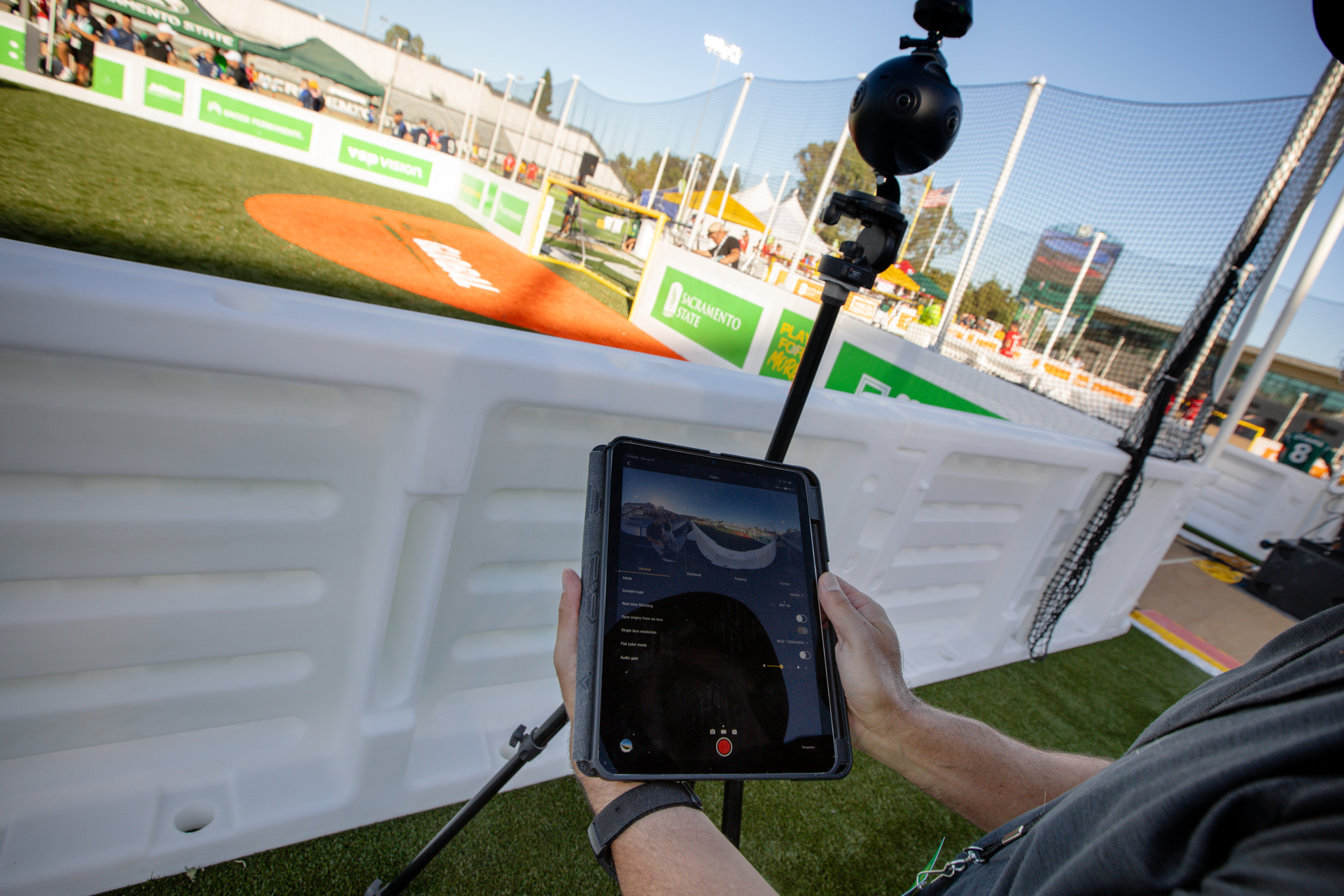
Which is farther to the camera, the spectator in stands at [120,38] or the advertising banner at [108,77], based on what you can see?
the spectator in stands at [120,38]

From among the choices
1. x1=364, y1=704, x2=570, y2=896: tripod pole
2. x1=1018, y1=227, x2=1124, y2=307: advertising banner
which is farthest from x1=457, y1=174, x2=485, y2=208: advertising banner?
x1=364, y1=704, x2=570, y2=896: tripod pole

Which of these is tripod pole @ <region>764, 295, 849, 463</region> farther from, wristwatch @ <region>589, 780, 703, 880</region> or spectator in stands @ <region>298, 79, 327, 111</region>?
spectator in stands @ <region>298, 79, 327, 111</region>

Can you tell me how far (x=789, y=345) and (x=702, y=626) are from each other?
5741 mm

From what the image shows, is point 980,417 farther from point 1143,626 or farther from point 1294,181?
point 1143,626

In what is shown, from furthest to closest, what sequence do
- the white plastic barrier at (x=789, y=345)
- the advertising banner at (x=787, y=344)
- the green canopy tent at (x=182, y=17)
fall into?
the green canopy tent at (x=182, y=17) → the advertising banner at (x=787, y=344) → the white plastic barrier at (x=789, y=345)

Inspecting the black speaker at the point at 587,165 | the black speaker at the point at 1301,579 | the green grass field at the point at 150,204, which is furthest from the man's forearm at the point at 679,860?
the black speaker at the point at 587,165

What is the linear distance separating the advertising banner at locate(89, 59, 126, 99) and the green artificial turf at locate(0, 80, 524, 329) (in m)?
2.26

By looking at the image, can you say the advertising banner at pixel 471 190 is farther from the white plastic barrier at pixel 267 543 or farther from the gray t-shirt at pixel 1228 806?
the gray t-shirt at pixel 1228 806

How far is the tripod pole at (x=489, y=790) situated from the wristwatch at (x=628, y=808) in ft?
1.18

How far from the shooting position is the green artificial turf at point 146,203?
5.23 m

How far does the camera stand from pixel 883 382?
5156 millimetres

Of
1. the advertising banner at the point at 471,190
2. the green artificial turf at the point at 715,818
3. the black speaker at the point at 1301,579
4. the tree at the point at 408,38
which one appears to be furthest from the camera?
the tree at the point at 408,38

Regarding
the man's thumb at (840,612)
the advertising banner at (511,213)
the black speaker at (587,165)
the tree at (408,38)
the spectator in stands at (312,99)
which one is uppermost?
the tree at (408,38)

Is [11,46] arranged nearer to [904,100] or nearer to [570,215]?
[570,215]
